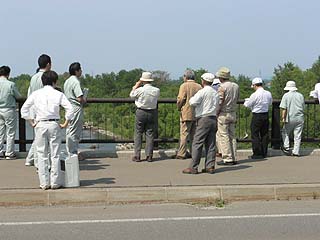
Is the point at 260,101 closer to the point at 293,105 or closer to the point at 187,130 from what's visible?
the point at 293,105

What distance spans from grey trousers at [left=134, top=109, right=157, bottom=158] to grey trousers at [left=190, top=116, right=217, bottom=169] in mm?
1423

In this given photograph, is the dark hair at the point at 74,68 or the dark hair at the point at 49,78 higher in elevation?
the dark hair at the point at 74,68

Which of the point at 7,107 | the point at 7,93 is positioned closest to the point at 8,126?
the point at 7,107

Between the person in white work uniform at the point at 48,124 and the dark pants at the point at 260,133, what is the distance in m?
4.59

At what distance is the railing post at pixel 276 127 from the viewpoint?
1188 centimetres

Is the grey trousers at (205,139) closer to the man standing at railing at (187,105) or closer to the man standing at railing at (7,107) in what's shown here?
the man standing at railing at (187,105)

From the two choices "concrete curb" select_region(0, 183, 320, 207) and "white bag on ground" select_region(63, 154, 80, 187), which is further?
"white bag on ground" select_region(63, 154, 80, 187)

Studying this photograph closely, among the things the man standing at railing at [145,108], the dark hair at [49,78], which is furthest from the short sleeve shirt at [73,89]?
the dark hair at [49,78]

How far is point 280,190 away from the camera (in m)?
8.27

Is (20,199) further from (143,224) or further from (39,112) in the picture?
(143,224)

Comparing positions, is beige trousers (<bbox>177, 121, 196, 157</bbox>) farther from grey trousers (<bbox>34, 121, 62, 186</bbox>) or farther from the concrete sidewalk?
grey trousers (<bbox>34, 121, 62, 186</bbox>)

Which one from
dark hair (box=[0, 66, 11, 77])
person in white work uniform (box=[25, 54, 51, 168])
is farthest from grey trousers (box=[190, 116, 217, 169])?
dark hair (box=[0, 66, 11, 77])

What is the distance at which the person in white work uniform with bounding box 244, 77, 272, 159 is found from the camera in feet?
35.7

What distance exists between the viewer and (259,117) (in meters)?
10.9
